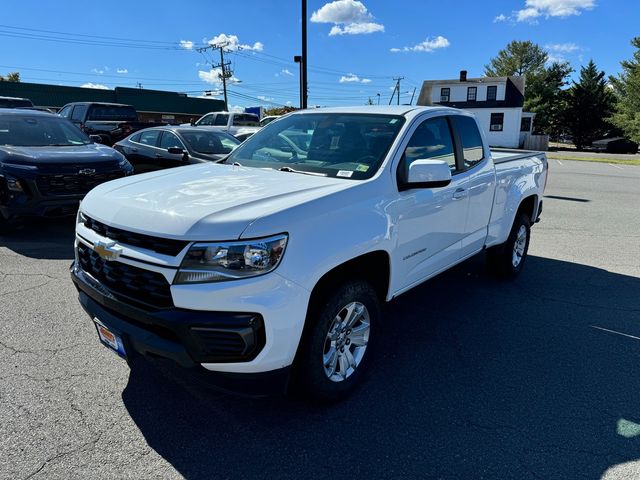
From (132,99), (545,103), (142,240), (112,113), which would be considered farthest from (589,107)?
(142,240)

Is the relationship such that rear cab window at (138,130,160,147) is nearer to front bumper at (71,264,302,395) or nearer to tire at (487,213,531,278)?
tire at (487,213,531,278)

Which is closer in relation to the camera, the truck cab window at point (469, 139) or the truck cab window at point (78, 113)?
the truck cab window at point (469, 139)

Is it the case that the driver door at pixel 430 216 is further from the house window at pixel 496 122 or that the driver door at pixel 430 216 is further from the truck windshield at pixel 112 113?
the house window at pixel 496 122

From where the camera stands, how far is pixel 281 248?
7.96ft

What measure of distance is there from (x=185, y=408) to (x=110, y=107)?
16.0 meters

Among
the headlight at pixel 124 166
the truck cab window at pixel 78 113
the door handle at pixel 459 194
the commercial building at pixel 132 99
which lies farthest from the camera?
the commercial building at pixel 132 99

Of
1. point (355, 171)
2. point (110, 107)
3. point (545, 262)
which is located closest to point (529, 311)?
point (545, 262)

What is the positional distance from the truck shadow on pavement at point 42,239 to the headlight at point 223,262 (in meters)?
4.29

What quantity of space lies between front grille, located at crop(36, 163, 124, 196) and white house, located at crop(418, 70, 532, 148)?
142 feet

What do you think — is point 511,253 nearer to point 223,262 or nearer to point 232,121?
point 223,262

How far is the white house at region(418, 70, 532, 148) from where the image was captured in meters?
45.9

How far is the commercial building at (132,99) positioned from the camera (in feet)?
118

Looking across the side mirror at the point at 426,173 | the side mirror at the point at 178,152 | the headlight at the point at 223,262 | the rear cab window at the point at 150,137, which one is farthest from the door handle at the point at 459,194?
→ the rear cab window at the point at 150,137

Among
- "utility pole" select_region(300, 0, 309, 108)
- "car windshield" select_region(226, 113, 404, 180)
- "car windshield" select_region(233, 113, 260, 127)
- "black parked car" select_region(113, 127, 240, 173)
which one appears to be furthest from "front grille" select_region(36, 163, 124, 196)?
"car windshield" select_region(233, 113, 260, 127)
